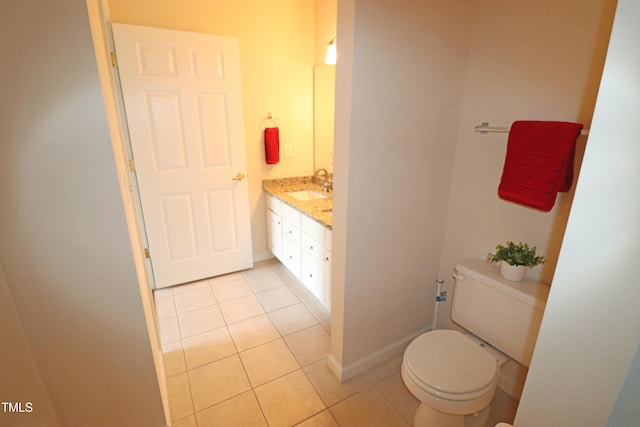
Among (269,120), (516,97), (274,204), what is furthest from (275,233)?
(516,97)

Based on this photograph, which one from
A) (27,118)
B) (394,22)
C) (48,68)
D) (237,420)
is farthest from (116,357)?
(394,22)

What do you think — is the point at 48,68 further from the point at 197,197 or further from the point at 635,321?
the point at 197,197

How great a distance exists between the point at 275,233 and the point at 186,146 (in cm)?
112

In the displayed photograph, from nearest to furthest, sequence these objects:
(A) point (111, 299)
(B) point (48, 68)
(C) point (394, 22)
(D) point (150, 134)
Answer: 1. (B) point (48, 68)
2. (A) point (111, 299)
3. (C) point (394, 22)
4. (D) point (150, 134)

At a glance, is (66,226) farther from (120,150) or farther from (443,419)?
(443,419)

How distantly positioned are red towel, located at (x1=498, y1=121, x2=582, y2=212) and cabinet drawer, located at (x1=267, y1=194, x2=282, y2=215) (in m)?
1.82

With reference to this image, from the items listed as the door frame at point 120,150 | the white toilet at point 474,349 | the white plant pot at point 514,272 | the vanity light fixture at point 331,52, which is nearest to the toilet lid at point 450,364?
the white toilet at point 474,349

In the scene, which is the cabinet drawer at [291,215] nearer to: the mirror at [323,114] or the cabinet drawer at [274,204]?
the cabinet drawer at [274,204]

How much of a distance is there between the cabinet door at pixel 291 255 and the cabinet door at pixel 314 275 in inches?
4.3

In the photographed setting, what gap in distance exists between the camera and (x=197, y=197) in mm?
2578

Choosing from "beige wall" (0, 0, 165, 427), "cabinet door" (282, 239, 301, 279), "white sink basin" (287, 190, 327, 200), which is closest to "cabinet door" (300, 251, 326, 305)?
"cabinet door" (282, 239, 301, 279)

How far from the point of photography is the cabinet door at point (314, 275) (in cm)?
218

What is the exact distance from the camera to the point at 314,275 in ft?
7.48

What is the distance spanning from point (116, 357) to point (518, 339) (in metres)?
1.71
